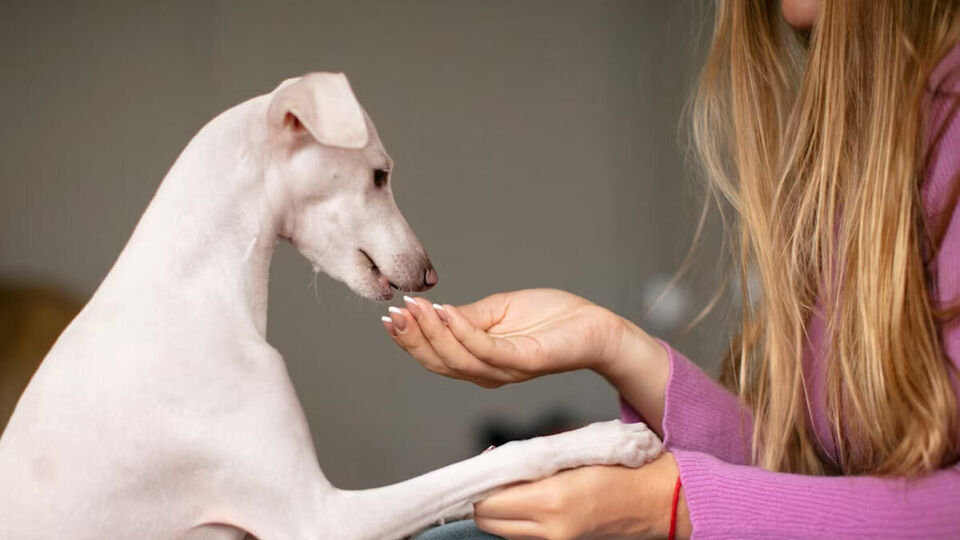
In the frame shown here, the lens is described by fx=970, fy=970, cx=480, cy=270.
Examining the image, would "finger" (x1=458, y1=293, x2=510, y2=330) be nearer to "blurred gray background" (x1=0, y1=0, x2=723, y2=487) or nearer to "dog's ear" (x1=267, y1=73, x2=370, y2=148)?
"blurred gray background" (x1=0, y1=0, x2=723, y2=487)

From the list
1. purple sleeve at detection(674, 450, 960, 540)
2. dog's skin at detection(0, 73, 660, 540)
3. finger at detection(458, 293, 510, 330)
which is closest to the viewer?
dog's skin at detection(0, 73, 660, 540)

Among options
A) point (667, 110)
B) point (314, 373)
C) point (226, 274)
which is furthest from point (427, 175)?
point (226, 274)

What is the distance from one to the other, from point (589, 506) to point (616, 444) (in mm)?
61

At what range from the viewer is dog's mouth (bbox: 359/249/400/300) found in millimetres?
898

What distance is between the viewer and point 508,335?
3.18 feet

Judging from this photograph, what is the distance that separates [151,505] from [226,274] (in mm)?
194

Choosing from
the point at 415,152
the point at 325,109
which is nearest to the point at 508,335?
the point at 325,109

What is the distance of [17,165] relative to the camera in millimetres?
1224

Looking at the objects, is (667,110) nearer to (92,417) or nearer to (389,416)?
(389,416)

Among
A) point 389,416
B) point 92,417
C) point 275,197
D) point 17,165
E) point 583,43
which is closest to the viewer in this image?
point 92,417

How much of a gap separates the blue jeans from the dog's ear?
1.49 feet

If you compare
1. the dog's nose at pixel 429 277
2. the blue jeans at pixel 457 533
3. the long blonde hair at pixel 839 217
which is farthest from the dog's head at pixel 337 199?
the long blonde hair at pixel 839 217

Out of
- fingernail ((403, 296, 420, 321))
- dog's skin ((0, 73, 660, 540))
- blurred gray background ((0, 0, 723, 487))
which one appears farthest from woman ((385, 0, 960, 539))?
blurred gray background ((0, 0, 723, 487))

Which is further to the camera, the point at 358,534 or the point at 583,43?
the point at 583,43
